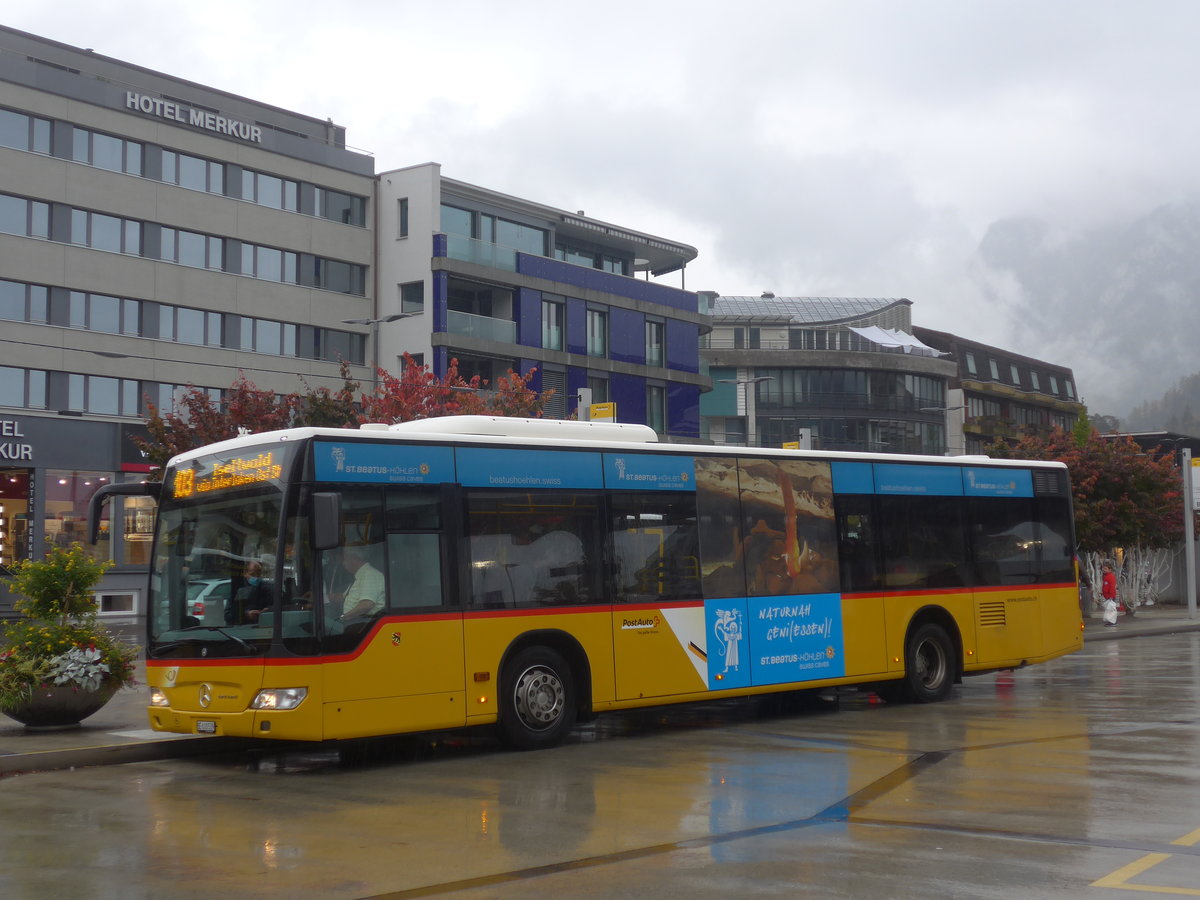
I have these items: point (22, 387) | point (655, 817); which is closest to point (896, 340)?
point (22, 387)

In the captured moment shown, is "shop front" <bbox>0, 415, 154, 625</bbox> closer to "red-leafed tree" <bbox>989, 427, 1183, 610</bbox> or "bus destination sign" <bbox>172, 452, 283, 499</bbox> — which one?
"red-leafed tree" <bbox>989, 427, 1183, 610</bbox>

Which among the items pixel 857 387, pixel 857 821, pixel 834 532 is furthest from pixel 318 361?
pixel 857 387

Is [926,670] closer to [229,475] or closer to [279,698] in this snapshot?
[279,698]

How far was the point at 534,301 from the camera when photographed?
5319 centimetres

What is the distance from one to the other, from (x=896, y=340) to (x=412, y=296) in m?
54.8

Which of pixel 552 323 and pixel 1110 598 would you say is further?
pixel 552 323

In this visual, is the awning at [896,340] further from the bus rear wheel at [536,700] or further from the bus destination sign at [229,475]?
the bus destination sign at [229,475]

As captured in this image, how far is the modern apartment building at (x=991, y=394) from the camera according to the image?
334 feet

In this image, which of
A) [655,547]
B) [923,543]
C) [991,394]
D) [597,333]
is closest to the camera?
[655,547]

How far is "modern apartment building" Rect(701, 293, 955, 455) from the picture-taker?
298 ft

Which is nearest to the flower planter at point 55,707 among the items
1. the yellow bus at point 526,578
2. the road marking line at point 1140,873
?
the yellow bus at point 526,578

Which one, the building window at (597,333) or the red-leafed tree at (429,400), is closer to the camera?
the red-leafed tree at (429,400)

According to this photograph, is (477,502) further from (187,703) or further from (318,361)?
(318,361)

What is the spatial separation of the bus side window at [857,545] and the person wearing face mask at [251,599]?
24.0ft
